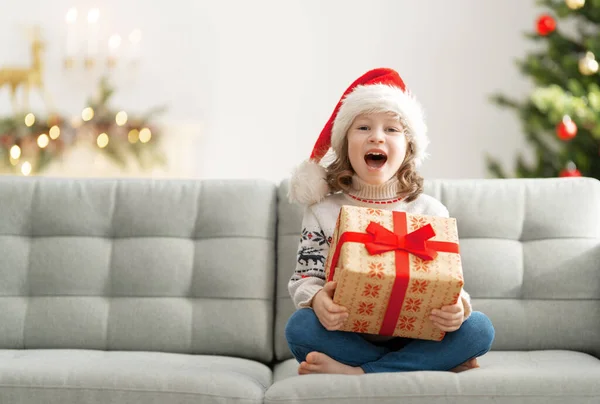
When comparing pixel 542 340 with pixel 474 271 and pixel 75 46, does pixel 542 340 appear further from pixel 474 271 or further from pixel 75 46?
pixel 75 46

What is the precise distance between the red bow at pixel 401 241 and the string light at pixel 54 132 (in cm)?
271

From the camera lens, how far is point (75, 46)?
149 inches

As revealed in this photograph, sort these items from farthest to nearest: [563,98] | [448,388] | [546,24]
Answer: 1. [546,24]
2. [563,98]
3. [448,388]

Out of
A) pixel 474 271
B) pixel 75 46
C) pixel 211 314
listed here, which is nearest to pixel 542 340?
pixel 474 271

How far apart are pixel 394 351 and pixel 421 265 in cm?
28

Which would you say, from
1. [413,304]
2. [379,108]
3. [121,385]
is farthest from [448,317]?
[121,385]

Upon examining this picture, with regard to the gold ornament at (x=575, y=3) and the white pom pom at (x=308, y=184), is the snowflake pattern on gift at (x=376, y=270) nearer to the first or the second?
the white pom pom at (x=308, y=184)

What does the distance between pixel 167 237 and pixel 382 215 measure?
2.45 feet

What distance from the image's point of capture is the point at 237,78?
3.73 meters

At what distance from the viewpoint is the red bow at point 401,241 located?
1398 mm

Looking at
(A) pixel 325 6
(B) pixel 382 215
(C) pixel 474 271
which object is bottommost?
(C) pixel 474 271

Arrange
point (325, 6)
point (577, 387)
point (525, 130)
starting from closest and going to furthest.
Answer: point (577, 387), point (525, 130), point (325, 6)

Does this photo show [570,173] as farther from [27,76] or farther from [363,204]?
[27,76]

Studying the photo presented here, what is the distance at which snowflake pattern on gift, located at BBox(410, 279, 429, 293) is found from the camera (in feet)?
4.53
